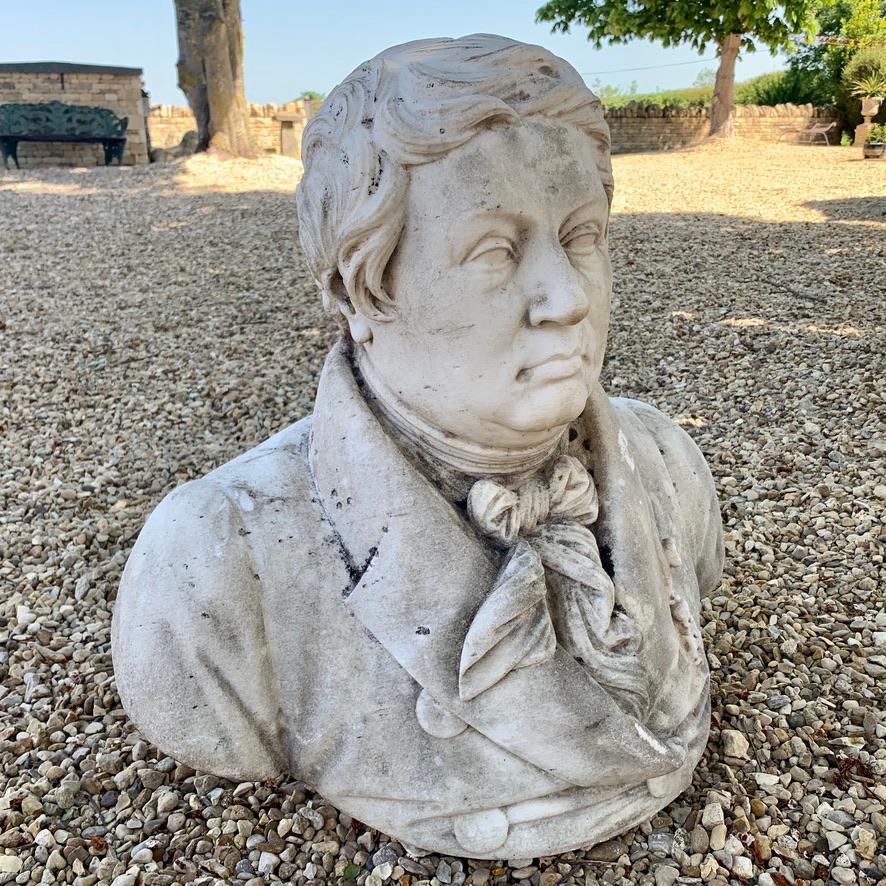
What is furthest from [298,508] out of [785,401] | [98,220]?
[98,220]

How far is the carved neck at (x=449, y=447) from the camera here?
2020mm

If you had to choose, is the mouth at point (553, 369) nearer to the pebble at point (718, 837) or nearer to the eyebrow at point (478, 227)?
the eyebrow at point (478, 227)

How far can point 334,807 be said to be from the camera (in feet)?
7.81

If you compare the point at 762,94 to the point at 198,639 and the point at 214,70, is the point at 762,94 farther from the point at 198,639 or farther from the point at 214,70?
the point at 198,639

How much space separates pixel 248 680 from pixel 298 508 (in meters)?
0.41

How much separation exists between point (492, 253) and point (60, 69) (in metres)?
19.2

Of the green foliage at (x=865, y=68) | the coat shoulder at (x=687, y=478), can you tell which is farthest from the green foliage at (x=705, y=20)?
the coat shoulder at (x=687, y=478)

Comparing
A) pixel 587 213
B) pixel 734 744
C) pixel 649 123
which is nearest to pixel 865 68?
pixel 649 123

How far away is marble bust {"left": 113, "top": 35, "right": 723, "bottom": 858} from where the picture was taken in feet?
5.95

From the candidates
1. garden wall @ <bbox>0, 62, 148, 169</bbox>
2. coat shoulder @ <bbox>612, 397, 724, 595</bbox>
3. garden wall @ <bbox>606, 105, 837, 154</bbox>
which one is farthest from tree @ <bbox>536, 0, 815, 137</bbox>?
coat shoulder @ <bbox>612, 397, 724, 595</bbox>

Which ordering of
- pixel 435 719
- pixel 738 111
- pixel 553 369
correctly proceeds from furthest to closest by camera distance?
pixel 738 111
pixel 435 719
pixel 553 369

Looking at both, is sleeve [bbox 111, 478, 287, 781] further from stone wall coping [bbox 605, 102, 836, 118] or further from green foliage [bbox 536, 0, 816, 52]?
stone wall coping [bbox 605, 102, 836, 118]

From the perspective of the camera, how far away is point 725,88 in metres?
17.3

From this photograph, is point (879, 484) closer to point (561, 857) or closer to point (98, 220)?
point (561, 857)
